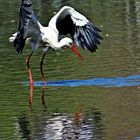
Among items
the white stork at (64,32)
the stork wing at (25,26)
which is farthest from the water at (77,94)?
the stork wing at (25,26)

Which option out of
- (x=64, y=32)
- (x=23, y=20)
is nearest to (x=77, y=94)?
(x=23, y=20)

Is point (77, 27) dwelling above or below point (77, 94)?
above

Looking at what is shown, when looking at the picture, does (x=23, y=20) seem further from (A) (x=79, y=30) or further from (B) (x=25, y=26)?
(A) (x=79, y=30)

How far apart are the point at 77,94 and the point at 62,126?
2.62 metres

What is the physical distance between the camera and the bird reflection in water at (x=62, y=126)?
10.7 meters

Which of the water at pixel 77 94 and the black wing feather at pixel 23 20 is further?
the black wing feather at pixel 23 20

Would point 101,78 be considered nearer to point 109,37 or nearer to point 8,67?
point 8,67

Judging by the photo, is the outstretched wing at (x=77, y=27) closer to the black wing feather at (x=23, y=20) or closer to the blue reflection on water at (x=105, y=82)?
the blue reflection on water at (x=105, y=82)

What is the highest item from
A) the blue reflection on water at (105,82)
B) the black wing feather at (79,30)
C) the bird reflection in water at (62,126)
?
the black wing feather at (79,30)

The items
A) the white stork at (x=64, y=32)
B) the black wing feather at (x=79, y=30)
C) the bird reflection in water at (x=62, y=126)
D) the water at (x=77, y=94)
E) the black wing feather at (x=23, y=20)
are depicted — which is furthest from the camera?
the black wing feather at (x=79, y=30)

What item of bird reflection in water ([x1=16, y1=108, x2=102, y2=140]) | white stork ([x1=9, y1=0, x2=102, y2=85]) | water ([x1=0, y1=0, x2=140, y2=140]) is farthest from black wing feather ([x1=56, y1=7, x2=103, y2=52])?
bird reflection in water ([x1=16, y1=108, x2=102, y2=140])

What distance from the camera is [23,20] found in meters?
14.8

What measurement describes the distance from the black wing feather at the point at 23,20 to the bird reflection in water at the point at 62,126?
2761 millimetres

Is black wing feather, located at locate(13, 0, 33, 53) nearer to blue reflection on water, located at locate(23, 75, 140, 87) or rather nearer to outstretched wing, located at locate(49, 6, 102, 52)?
blue reflection on water, located at locate(23, 75, 140, 87)
